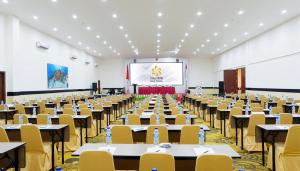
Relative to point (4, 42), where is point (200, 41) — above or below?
above

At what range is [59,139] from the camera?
234 inches

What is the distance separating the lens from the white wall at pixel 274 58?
47.0 ft

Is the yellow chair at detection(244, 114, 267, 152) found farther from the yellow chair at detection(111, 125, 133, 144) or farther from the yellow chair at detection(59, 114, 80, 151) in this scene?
the yellow chair at detection(59, 114, 80, 151)

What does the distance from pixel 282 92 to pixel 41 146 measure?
14.1 meters

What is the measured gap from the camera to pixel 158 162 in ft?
9.47

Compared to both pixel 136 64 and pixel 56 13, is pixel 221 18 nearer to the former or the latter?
pixel 56 13

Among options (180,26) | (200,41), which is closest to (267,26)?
(180,26)

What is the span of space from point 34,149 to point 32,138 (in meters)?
0.24

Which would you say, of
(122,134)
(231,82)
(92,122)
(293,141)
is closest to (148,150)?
(122,134)

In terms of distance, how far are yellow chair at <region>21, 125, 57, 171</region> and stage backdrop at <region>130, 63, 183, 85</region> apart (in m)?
28.6

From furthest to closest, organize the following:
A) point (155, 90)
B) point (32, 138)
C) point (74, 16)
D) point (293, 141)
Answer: point (155, 90)
point (74, 16)
point (32, 138)
point (293, 141)

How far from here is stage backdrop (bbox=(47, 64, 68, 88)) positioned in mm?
18972

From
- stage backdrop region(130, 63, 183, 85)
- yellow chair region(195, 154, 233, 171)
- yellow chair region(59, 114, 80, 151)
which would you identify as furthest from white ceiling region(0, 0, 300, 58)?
stage backdrop region(130, 63, 183, 85)

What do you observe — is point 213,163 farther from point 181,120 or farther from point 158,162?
point 181,120
